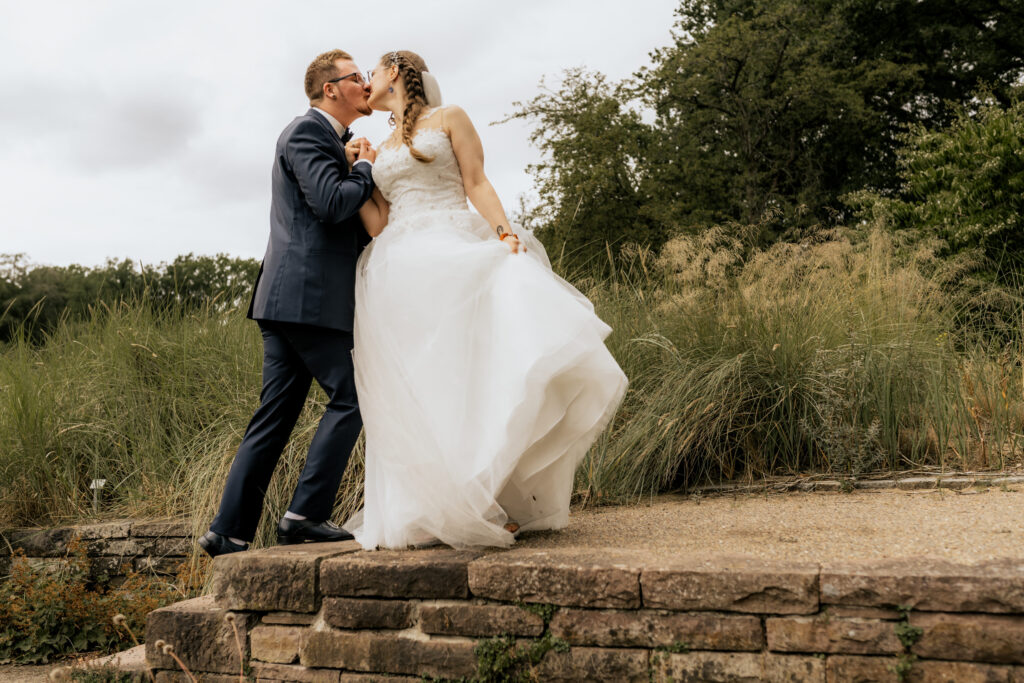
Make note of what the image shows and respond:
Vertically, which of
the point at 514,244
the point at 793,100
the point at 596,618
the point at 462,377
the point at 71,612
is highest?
the point at 793,100

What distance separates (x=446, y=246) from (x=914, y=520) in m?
1.96

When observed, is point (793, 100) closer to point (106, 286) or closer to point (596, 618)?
point (106, 286)

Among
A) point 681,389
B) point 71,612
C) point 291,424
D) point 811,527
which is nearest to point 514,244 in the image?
point 291,424

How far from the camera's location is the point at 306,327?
3.00m

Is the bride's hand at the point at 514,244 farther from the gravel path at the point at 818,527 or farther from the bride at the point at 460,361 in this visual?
the gravel path at the point at 818,527

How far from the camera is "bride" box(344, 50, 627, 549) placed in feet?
8.04

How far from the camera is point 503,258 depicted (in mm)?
2723

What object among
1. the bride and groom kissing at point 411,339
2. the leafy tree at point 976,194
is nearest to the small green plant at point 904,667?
the bride and groom kissing at point 411,339

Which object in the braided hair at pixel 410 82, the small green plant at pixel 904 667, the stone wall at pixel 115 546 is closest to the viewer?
the small green plant at pixel 904 667

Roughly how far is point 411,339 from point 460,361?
0.75 feet

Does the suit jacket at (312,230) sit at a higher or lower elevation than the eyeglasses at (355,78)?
lower

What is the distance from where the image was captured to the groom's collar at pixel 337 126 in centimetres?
321

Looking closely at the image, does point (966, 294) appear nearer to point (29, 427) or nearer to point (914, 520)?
point (914, 520)

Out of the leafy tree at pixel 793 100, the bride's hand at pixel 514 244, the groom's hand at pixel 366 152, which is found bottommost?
the bride's hand at pixel 514 244
